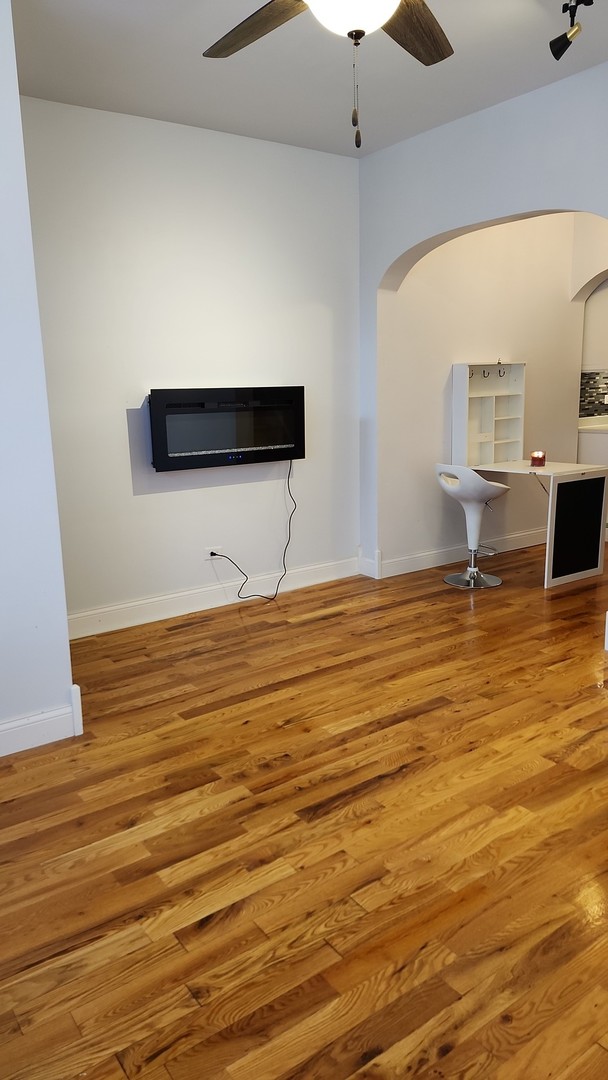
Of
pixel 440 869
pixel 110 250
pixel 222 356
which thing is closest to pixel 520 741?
pixel 440 869

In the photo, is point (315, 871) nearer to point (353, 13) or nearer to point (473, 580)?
point (353, 13)

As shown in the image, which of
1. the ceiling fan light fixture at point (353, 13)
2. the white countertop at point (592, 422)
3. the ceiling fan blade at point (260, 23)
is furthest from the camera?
the white countertop at point (592, 422)

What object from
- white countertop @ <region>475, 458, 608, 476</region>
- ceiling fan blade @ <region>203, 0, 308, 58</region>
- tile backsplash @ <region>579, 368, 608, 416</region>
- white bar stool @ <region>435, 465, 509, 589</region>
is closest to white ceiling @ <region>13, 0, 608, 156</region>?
ceiling fan blade @ <region>203, 0, 308, 58</region>

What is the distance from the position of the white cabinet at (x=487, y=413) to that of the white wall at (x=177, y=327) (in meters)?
0.83

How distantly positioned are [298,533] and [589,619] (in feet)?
6.32

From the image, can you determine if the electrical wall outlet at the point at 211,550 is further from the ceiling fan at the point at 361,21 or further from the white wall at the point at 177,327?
the ceiling fan at the point at 361,21

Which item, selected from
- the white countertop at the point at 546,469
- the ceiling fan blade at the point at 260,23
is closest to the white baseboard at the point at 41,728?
the ceiling fan blade at the point at 260,23

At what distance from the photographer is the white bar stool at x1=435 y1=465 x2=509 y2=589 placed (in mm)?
4832

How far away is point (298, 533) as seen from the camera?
5.14 m

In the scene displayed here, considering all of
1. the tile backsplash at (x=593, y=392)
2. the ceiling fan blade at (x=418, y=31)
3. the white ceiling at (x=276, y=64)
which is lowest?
the tile backsplash at (x=593, y=392)

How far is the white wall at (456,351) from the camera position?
17.2ft

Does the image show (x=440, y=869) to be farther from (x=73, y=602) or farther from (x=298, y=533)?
(x=298, y=533)

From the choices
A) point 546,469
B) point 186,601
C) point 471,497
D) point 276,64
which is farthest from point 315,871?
point 546,469

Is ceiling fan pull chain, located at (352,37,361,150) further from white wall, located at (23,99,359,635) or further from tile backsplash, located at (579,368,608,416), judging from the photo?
tile backsplash, located at (579,368,608,416)
